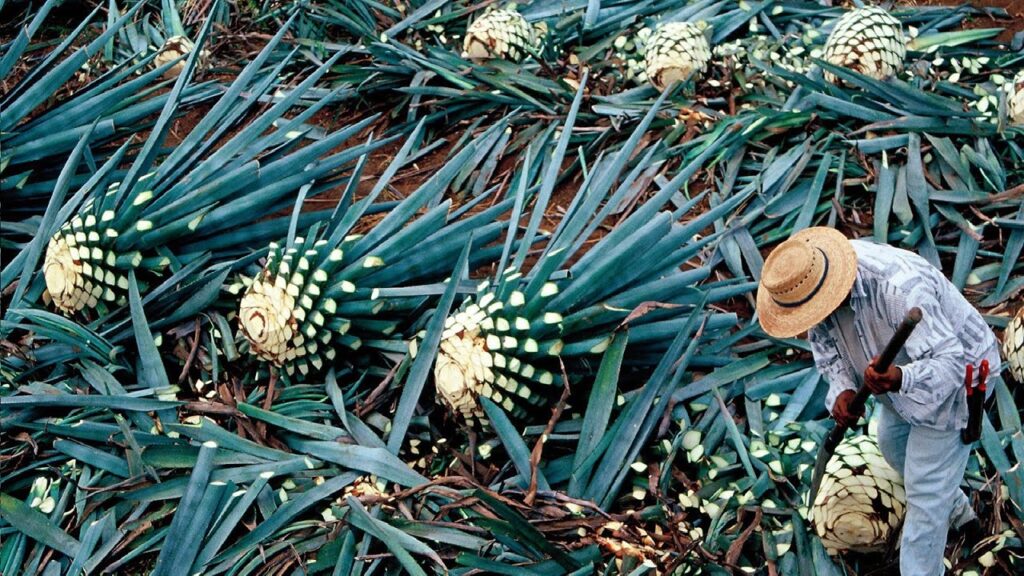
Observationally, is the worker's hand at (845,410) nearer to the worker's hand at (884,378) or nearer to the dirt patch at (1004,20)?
the worker's hand at (884,378)

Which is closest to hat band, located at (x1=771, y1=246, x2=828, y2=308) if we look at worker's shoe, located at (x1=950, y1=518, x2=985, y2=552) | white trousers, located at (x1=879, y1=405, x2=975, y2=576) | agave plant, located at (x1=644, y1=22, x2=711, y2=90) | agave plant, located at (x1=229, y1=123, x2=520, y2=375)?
white trousers, located at (x1=879, y1=405, x2=975, y2=576)

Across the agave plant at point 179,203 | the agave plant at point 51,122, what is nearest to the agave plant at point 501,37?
the agave plant at point 179,203

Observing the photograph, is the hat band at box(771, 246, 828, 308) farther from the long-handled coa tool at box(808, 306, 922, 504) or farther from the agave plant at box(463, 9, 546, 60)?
the agave plant at box(463, 9, 546, 60)

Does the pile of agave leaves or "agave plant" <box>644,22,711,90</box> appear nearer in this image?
the pile of agave leaves

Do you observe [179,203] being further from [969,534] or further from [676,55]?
[969,534]

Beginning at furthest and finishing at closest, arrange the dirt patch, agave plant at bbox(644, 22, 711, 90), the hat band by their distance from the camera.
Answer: the dirt patch < agave plant at bbox(644, 22, 711, 90) < the hat band

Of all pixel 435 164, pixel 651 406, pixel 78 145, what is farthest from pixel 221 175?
pixel 651 406

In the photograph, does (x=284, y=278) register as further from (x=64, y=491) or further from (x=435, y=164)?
(x=435, y=164)
